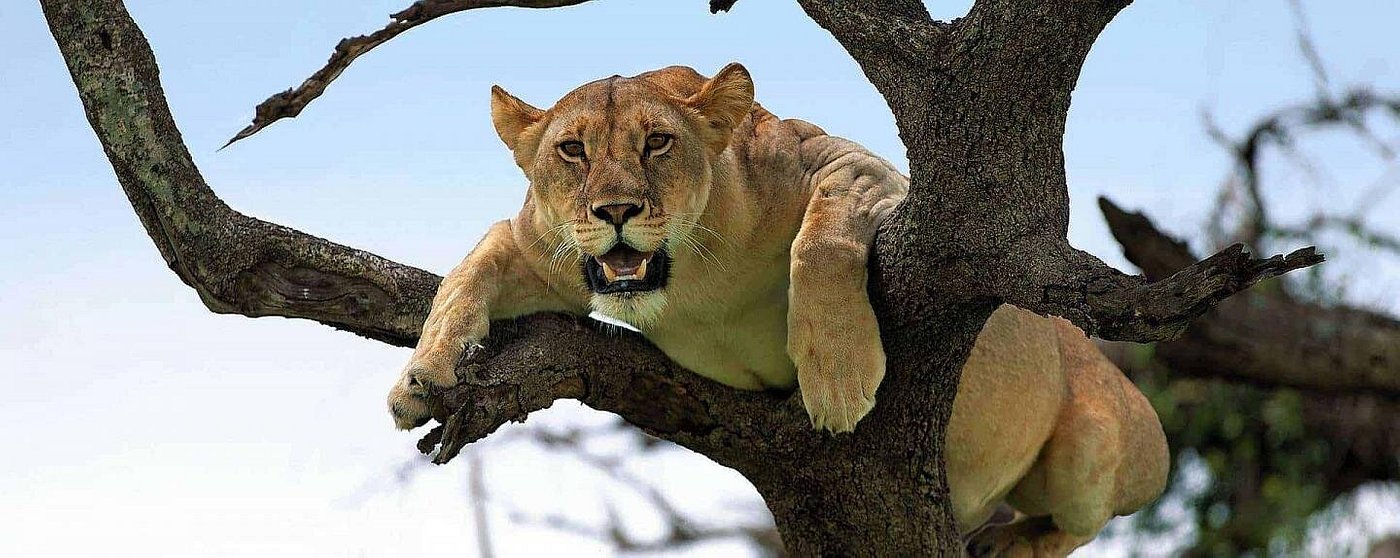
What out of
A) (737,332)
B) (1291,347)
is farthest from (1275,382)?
(737,332)

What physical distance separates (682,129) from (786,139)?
43 centimetres

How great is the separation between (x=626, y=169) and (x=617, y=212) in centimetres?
14

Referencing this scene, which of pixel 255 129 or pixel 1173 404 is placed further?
pixel 1173 404

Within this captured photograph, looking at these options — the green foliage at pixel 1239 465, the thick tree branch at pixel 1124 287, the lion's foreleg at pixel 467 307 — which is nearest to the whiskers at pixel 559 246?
the lion's foreleg at pixel 467 307

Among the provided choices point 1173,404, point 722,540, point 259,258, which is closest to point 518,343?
point 259,258

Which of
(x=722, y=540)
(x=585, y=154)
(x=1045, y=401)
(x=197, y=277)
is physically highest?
(x=585, y=154)

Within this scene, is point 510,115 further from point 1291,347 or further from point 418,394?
point 1291,347

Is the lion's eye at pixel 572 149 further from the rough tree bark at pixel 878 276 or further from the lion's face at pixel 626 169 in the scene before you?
the rough tree bark at pixel 878 276

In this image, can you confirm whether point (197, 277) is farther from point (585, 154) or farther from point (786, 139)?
point (786, 139)

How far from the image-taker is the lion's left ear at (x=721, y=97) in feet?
13.2

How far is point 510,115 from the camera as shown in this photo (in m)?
4.10

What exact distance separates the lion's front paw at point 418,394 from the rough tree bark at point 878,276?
51 mm

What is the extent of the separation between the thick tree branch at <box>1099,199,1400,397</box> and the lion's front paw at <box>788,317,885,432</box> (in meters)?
4.57

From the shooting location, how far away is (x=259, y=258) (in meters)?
4.57
